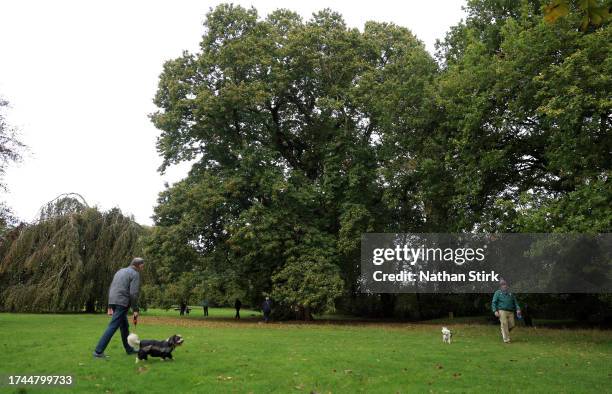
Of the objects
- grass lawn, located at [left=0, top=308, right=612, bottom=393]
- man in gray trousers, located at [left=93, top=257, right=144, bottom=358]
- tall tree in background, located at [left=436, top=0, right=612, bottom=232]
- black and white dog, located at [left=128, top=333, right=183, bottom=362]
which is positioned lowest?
grass lawn, located at [left=0, top=308, right=612, bottom=393]

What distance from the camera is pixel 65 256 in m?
30.7

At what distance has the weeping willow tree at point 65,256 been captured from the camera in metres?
29.7

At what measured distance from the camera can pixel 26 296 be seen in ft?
97.2

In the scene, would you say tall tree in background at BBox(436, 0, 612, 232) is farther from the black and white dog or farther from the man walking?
the black and white dog

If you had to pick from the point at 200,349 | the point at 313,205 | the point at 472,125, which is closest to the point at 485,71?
the point at 472,125

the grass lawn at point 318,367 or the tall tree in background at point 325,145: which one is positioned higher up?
the tall tree in background at point 325,145

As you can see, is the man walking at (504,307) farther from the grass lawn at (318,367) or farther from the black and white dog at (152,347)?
the black and white dog at (152,347)

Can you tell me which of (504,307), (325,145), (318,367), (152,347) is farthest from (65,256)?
(318,367)

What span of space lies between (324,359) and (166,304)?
19851 mm

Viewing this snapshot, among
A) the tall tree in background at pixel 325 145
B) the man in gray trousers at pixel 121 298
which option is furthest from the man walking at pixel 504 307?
the man in gray trousers at pixel 121 298

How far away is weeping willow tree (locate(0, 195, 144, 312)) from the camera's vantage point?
97.3 feet

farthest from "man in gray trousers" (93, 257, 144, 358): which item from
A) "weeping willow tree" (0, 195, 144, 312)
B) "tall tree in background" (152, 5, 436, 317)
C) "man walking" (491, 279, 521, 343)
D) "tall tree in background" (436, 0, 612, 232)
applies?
"weeping willow tree" (0, 195, 144, 312)

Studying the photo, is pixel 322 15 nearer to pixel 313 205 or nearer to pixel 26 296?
pixel 313 205

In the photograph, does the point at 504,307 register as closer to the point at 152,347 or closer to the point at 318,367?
the point at 318,367
